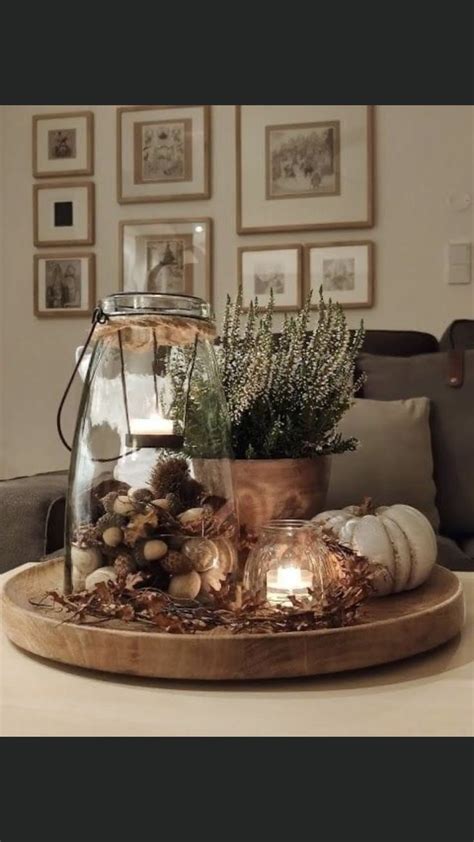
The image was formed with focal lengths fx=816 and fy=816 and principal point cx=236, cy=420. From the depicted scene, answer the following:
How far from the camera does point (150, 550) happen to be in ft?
2.28

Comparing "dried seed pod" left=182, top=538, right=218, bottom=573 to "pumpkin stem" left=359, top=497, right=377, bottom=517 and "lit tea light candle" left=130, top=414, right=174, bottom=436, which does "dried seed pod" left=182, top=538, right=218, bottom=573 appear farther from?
"pumpkin stem" left=359, top=497, right=377, bottom=517

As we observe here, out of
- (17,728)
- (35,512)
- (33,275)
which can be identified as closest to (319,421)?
(17,728)

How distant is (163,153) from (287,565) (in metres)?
2.53

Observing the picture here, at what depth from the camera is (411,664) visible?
0.68m

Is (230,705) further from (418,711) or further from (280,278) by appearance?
(280,278)

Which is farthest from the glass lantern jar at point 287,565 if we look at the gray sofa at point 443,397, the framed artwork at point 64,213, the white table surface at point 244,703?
the framed artwork at point 64,213

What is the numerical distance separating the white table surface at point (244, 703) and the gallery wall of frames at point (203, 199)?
7.49ft

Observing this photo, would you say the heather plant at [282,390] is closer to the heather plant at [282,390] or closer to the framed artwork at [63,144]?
the heather plant at [282,390]

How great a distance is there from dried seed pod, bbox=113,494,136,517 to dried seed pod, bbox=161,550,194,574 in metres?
0.05

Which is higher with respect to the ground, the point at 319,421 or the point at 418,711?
the point at 319,421

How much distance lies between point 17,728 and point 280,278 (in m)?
2.47

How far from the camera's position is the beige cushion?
167 centimetres

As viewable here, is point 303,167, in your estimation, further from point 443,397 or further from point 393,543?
point 393,543

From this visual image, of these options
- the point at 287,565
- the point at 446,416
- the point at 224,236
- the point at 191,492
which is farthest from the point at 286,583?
the point at 224,236
